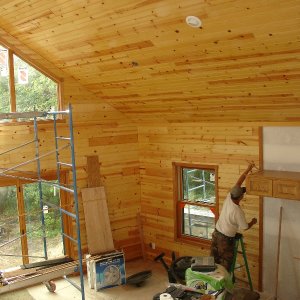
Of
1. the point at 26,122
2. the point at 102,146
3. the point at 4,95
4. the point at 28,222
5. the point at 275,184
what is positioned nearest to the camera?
the point at 275,184

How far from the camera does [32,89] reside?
645 centimetres

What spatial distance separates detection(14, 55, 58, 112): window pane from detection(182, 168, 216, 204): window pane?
2408 mm

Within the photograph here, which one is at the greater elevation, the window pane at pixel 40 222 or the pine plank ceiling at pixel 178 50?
the pine plank ceiling at pixel 178 50

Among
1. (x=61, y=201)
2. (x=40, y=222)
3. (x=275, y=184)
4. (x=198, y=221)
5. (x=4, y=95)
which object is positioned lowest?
(x=198, y=221)

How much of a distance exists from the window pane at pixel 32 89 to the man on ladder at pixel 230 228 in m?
3.04

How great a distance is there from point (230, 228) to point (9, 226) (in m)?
3.22

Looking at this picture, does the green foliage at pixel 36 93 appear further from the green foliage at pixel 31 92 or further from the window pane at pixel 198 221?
the window pane at pixel 198 221

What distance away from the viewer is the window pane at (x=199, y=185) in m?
6.67

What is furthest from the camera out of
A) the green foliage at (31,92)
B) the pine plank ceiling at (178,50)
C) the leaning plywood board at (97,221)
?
the leaning plywood board at (97,221)

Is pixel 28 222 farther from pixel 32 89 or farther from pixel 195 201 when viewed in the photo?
pixel 195 201

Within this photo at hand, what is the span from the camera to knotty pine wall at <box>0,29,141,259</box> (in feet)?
20.8

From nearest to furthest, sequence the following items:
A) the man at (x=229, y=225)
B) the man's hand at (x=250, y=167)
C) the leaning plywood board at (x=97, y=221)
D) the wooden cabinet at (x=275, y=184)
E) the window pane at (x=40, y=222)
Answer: the wooden cabinet at (x=275, y=184) < the man at (x=229, y=225) < the man's hand at (x=250, y=167) < the window pane at (x=40, y=222) < the leaning plywood board at (x=97, y=221)

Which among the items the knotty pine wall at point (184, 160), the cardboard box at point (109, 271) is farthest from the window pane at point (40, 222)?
the knotty pine wall at point (184, 160)

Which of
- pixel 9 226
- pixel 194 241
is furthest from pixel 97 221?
pixel 194 241
